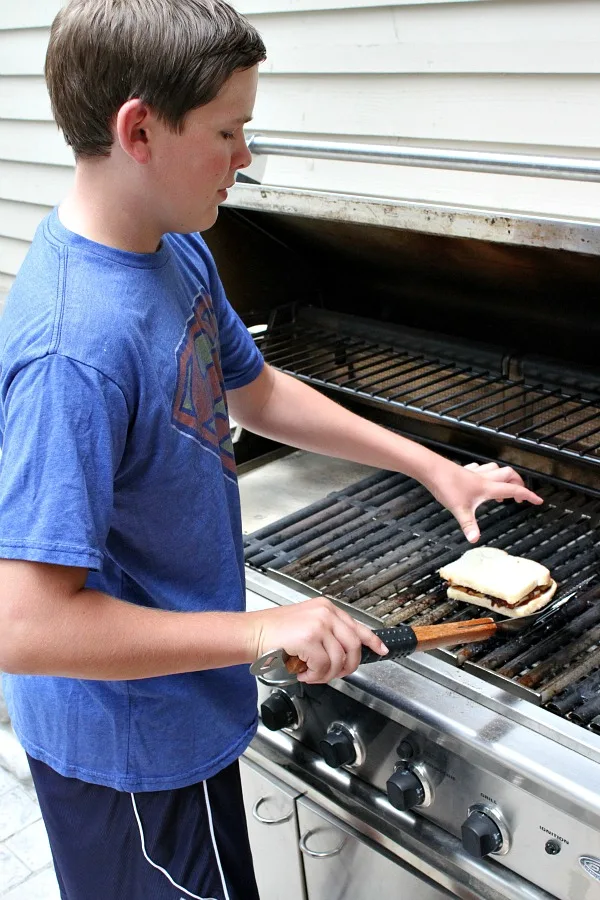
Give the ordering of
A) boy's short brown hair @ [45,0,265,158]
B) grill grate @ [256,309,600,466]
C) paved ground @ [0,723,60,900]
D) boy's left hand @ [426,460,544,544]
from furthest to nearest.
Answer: paved ground @ [0,723,60,900], grill grate @ [256,309,600,466], boy's left hand @ [426,460,544,544], boy's short brown hair @ [45,0,265,158]

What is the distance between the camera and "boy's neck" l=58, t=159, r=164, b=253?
1.20 meters

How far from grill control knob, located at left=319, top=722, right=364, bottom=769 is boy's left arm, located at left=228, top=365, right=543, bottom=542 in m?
0.43

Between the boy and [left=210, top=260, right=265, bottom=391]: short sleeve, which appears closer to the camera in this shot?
the boy

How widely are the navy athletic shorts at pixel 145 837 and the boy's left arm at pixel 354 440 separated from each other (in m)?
0.62

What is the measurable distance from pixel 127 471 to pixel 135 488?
0.13 ft

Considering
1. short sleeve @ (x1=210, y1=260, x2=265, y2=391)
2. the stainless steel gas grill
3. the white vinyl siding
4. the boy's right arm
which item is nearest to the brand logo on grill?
the stainless steel gas grill

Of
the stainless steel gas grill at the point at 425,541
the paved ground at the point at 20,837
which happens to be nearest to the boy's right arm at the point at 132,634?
the stainless steel gas grill at the point at 425,541

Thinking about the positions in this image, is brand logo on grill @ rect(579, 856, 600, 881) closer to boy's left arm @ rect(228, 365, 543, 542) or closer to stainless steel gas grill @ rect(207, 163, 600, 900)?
stainless steel gas grill @ rect(207, 163, 600, 900)

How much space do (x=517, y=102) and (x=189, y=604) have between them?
5.74 feet

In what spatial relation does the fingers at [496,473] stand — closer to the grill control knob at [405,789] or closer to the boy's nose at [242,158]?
the grill control knob at [405,789]

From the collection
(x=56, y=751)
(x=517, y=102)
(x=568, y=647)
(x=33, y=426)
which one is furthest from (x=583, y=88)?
(x=56, y=751)

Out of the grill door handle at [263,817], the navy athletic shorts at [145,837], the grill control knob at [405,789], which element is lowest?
the grill door handle at [263,817]

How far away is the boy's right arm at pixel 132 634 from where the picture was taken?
1122mm

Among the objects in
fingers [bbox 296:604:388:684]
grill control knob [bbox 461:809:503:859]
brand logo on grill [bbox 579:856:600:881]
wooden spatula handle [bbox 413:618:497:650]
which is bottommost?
grill control knob [bbox 461:809:503:859]
